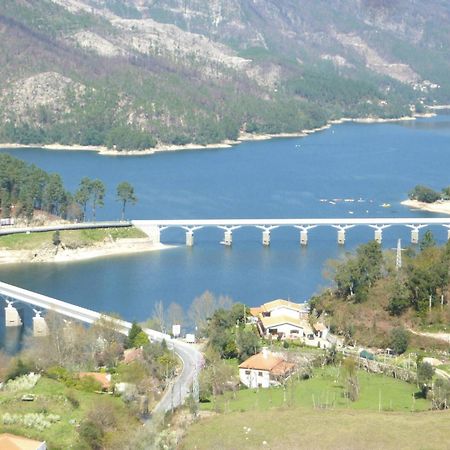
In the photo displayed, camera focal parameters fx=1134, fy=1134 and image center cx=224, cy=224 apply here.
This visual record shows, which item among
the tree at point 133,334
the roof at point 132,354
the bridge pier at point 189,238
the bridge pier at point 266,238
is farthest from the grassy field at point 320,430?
the bridge pier at point 266,238

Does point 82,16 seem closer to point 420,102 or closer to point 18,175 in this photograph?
point 420,102

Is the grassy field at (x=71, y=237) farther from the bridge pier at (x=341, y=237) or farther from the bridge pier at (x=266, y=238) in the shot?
the bridge pier at (x=341, y=237)

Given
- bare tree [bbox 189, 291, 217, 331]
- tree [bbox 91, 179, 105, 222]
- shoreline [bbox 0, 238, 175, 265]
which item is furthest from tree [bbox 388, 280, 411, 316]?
tree [bbox 91, 179, 105, 222]

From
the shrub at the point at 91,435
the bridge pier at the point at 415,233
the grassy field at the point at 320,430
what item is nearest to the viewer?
the grassy field at the point at 320,430

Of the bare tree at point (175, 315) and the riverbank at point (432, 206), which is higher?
the riverbank at point (432, 206)

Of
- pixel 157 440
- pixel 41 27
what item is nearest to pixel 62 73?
pixel 41 27

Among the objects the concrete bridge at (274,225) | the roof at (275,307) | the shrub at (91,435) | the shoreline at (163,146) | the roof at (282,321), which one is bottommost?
the shrub at (91,435)

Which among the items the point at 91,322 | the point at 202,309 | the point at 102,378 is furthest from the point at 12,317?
the point at 102,378
